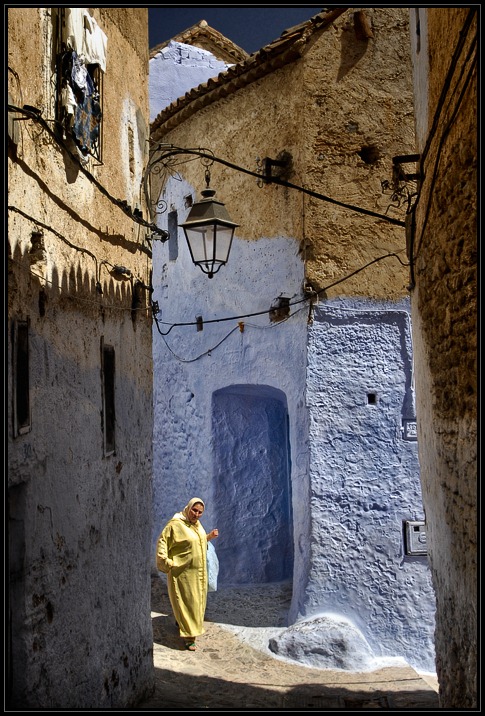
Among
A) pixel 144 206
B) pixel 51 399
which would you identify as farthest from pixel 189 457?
pixel 51 399

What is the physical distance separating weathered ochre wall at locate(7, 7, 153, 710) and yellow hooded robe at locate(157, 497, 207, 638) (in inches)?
37.3

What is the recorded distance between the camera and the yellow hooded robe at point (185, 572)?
8.72 meters

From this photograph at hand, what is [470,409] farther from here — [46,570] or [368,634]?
[368,634]

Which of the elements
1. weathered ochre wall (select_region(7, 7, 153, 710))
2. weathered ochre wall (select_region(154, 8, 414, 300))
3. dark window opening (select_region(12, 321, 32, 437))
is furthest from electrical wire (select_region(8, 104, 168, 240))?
weathered ochre wall (select_region(154, 8, 414, 300))

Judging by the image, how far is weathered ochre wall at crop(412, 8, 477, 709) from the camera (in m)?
3.81

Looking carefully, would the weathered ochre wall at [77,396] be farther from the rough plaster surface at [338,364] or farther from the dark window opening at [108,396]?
the rough plaster surface at [338,364]

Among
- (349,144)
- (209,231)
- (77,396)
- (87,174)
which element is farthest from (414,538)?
(87,174)

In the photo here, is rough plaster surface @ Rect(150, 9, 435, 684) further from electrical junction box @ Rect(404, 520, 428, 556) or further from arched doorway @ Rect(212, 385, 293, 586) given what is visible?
arched doorway @ Rect(212, 385, 293, 586)

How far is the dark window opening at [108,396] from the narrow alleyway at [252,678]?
7.34ft

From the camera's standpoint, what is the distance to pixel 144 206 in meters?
8.00

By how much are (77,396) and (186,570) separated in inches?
152

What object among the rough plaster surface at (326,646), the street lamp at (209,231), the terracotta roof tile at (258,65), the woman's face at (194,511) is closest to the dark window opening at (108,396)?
the street lamp at (209,231)

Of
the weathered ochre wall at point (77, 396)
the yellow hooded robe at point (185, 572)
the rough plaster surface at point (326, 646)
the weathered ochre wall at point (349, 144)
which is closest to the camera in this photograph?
the weathered ochre wall at point (77, 396)

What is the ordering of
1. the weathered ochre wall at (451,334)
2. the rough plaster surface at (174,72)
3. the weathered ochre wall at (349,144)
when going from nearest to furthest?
1. the weathered ochre wall at (451,334)
2. the weathered ochre wall at (349,144)
3. the rough plaster surface at (174,72)
